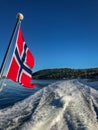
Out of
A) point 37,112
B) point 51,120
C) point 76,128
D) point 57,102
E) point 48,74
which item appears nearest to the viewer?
point 76,128

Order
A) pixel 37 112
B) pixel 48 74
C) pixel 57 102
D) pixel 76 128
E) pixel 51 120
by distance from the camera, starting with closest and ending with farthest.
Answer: pixel 76 128
pixel 51 120
pixel 37 112
pixel 57 102
pixel 48 74

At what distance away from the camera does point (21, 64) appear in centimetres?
693

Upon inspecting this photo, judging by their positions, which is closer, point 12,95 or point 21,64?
point 21,64

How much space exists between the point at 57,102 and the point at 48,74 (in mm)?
132255

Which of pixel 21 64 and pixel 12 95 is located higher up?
pixel 12 95

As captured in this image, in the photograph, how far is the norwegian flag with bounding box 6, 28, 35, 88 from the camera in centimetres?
645

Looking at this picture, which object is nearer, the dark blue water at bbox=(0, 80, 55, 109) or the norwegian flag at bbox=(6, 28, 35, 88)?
the norwegian flag at bbox=(6, 28, 35, 88)

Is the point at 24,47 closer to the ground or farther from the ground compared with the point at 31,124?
farther from the ground

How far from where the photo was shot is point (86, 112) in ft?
27.6

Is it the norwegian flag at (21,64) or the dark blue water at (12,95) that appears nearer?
the norwegian flag at (21,64)

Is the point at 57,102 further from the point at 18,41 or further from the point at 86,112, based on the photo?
the point at 18,41

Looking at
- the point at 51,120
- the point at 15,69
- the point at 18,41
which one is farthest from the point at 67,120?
the point at 18,41

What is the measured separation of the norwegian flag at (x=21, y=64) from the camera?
21.2 ft

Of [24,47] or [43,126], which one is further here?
[24,47]
